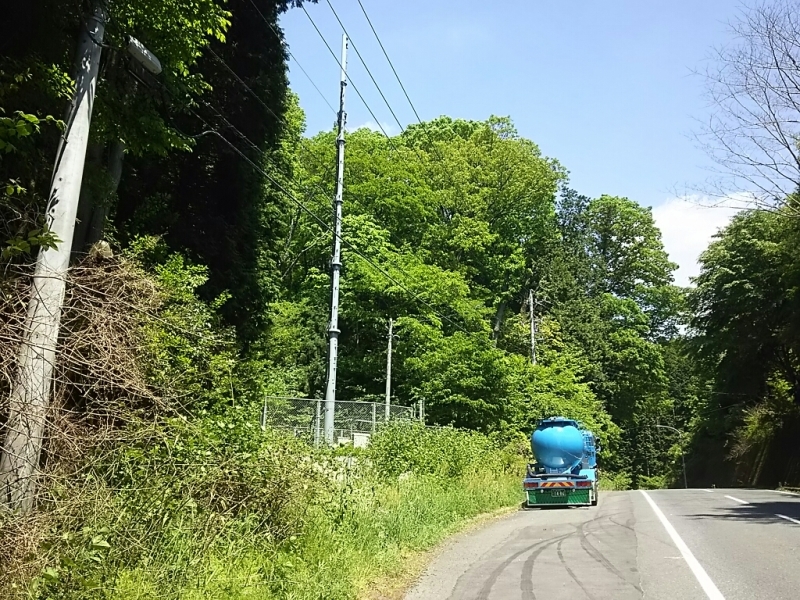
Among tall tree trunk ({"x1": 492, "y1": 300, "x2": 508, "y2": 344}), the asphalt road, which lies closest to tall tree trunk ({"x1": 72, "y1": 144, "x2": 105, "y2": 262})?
the asphalt road

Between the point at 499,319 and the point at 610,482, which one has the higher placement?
the point at 499,319

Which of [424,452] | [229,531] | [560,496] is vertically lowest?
[560,496]

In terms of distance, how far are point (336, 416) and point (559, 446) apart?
6.81 metres

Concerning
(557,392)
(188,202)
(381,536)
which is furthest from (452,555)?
(557,392)

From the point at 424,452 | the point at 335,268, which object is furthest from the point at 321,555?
the point at 335,268

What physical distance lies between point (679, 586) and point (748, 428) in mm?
38036

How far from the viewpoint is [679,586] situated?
26.2 ft

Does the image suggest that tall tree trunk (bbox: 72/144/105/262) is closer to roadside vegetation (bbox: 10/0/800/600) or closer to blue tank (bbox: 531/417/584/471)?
roadside vegetation (bbox: 10/0/800/600)

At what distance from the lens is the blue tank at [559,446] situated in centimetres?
2128

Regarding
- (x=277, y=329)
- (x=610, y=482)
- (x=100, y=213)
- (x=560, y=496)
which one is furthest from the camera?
(x=610, y=482)

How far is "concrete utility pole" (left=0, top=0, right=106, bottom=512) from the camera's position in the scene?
6.41 m

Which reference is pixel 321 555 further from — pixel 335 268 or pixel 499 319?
pixel 499 319

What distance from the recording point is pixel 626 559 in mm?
9914

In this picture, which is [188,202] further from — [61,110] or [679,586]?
[679,586]
